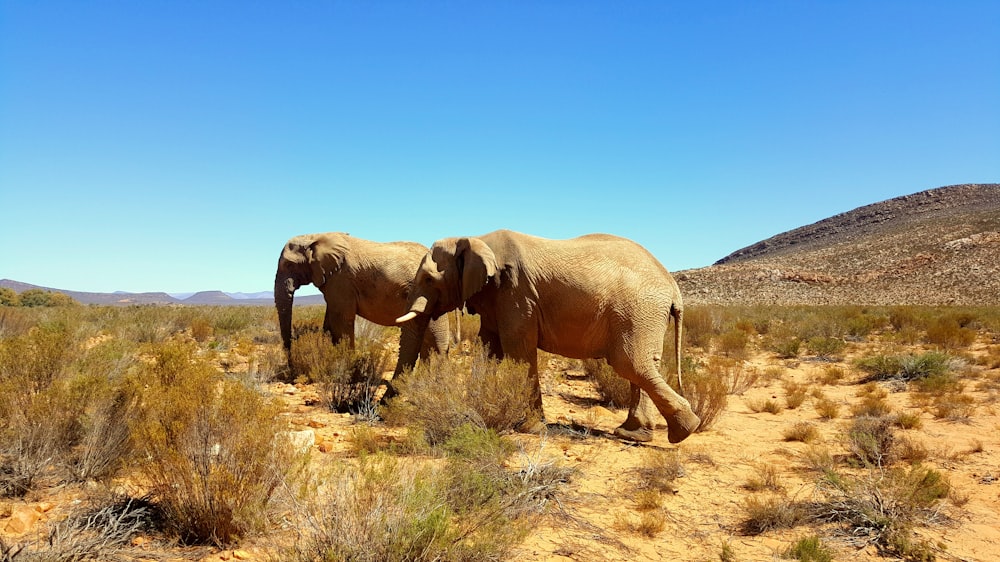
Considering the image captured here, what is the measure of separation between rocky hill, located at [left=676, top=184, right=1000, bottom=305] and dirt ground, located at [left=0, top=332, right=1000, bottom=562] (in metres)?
32.6

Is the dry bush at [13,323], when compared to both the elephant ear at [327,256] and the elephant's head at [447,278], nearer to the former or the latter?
the elephant ear at [327,256]

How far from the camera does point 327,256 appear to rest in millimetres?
9242

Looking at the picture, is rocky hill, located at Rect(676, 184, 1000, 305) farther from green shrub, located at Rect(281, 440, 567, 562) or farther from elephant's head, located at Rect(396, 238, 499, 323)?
green shrub, located at Rect(281, 440, 567, 562)

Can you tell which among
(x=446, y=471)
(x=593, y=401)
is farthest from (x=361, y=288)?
(x=446, y=471)

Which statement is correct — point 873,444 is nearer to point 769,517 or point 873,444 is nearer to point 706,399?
point 706,399

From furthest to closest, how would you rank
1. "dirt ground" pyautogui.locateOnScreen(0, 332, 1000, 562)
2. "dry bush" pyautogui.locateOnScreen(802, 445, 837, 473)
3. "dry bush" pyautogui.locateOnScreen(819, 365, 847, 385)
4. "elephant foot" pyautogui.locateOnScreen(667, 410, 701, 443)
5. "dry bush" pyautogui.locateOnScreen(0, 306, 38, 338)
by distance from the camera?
"dry bush" pyautogui.locateOnScreen(0, 306, 38, 338), "dry bush" pyautogui.locateOnScreen(819, 365, 847, 385), "elephant foot" pyautogui.locateOnScreen(667, 410, 701, 443), "dry bush" pyautogui.locateOnScreen(802, 445, 837, 473), "dirt ground" pyautogui.locateOnScreen(0, 332, 1000, 562)

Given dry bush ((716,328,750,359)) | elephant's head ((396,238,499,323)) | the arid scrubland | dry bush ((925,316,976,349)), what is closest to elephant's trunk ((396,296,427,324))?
elephant's head ((396,238,499,323))

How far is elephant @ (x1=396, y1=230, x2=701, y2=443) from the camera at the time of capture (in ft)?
19.9

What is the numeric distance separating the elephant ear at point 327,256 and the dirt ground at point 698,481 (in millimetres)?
1978

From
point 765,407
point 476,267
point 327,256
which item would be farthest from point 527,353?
point 765,407

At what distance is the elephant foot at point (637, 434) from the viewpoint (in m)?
6.49

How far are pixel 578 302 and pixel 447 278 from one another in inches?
66.2

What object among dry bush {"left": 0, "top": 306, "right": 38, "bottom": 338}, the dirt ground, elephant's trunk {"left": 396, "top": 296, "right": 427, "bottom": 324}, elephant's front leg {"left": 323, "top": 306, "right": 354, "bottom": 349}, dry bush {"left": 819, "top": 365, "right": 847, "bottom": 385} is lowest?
the dirt ground

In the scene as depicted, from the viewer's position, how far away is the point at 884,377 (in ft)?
36.2
